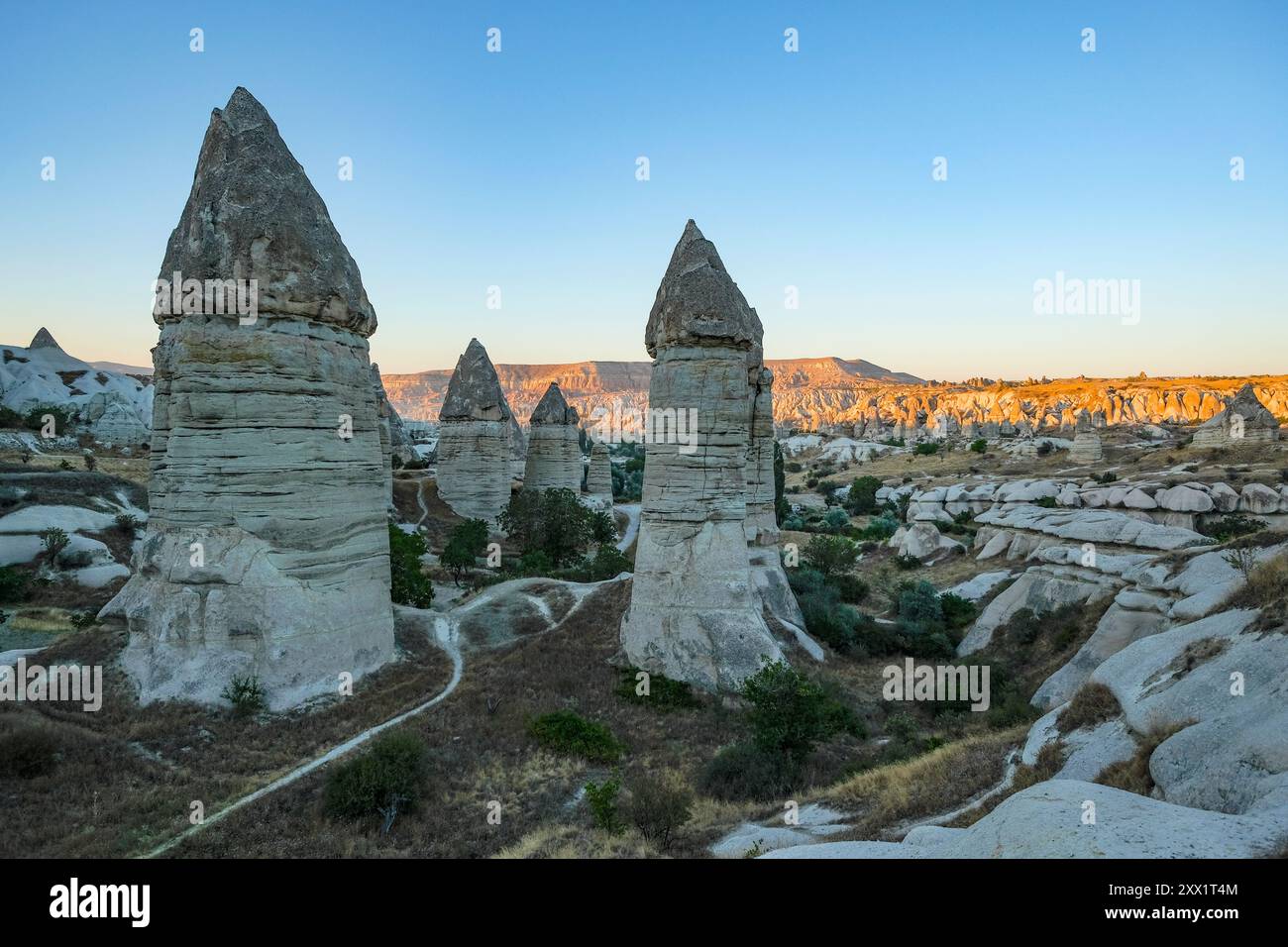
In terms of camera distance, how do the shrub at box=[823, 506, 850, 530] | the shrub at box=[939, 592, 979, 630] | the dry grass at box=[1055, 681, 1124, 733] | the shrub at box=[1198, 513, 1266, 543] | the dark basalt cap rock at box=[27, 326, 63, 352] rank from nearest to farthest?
the dry grass at box=[1055, 681, 1124, 733] < the shrub at box=[939, 592, 979, 630] < the shrub at box=[1198, 513, 1266, 543] < the shrub at box=[823, 506, 850, 530] < the dark basalt cap rock at box=[27, 326, 63, 352]

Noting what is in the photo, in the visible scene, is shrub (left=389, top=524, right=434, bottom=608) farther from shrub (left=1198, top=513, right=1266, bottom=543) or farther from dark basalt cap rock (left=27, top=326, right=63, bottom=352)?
dark basalt cap rock (left=27, top=326, right=63, bottom=352)

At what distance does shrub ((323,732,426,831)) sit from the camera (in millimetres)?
8875

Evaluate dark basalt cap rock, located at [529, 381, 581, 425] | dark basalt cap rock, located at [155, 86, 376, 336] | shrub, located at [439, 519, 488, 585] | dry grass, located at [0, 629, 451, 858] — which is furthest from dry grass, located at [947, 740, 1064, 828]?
dark basalt cap rock, located at [529, 381, 581, 425]

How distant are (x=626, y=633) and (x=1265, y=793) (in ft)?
39.8

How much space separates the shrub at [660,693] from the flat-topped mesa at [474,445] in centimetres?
2019

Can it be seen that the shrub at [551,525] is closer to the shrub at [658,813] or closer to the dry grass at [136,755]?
the dry grass at [136,755]

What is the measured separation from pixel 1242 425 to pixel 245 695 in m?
50.9

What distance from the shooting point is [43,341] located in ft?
197

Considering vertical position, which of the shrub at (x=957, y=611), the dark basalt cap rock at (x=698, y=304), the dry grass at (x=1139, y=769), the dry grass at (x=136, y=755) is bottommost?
the shrub at (x=957, y=611)

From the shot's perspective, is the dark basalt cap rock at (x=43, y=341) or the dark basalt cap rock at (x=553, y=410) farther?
the dark basalt cap rock at (x=43, y=341)

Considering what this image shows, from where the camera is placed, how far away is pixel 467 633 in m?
17.1

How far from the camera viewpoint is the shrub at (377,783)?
8.88 m

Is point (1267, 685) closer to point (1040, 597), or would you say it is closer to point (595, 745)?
point (595, 745)

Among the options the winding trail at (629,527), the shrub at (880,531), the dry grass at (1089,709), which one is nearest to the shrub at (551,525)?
the winding trail at (629,527)
